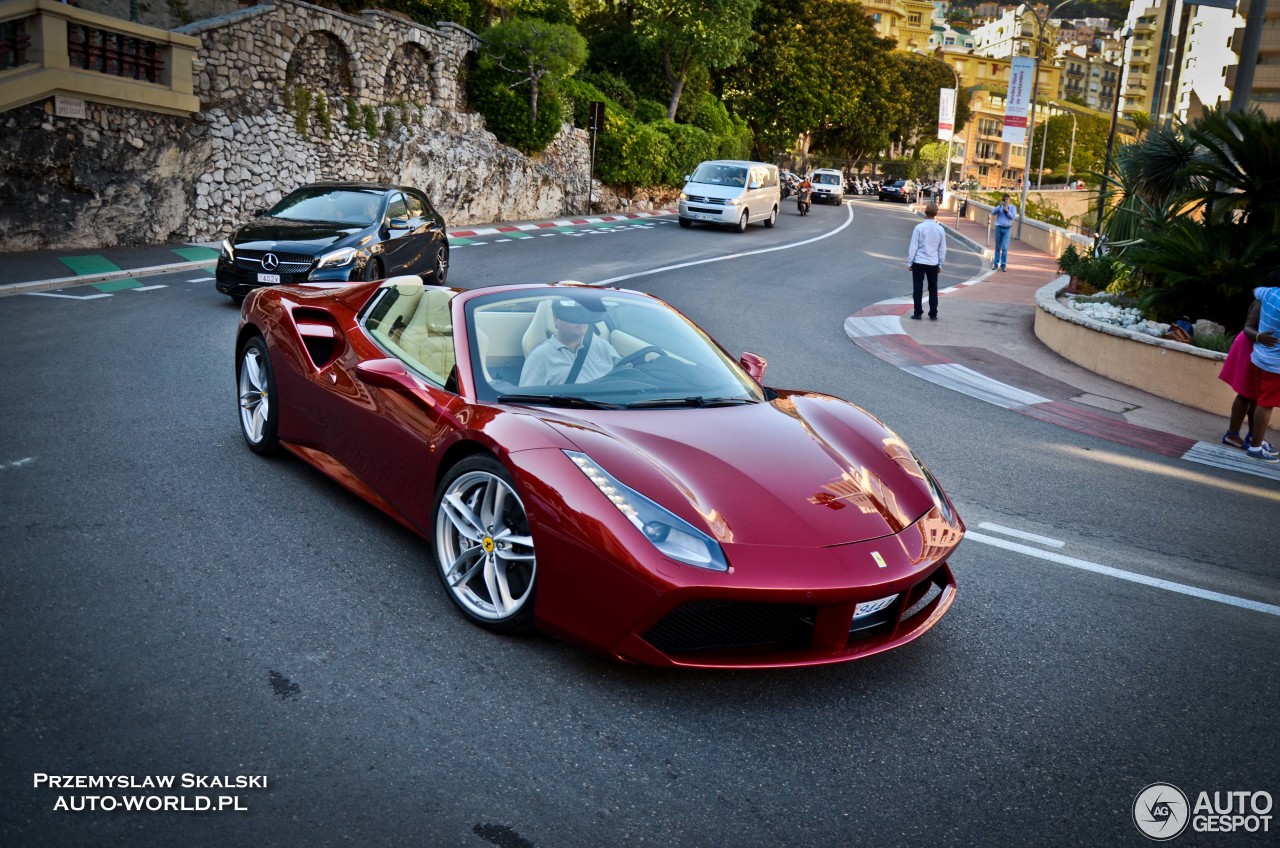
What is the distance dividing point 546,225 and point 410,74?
17.3 ft

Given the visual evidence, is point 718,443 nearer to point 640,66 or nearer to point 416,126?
point 416,126

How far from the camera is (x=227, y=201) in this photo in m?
20.4

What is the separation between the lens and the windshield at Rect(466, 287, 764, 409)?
15.7 feet

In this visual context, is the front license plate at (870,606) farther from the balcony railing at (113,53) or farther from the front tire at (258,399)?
the balcony railing at (113,53)

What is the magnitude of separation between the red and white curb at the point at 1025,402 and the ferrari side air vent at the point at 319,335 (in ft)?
22.0

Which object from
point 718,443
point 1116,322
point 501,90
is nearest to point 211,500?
point 718,443

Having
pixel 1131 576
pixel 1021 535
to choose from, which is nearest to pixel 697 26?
pixel 1021 535

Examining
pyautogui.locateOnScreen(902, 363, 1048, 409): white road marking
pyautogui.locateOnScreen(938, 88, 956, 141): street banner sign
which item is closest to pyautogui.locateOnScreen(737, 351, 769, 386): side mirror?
pyautogui.locateOnScreen(902, 363, 1048, 409): white road marking

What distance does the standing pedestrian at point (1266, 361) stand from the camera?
8.39 metres

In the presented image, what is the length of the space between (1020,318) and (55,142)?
15.3 meters

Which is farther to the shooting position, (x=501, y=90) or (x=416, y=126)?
(x=501, y=90)

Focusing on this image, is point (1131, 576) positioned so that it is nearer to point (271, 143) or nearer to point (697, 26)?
point (271, 143)

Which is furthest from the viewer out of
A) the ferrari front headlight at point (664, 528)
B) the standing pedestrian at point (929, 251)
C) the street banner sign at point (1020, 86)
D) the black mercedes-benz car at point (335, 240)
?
the street banner sign at point (1020, 86)

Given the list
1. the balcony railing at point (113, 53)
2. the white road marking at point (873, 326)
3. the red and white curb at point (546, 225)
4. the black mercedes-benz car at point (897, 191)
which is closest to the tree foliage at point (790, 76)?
the black mercedes-benz car at point (897, 191)
